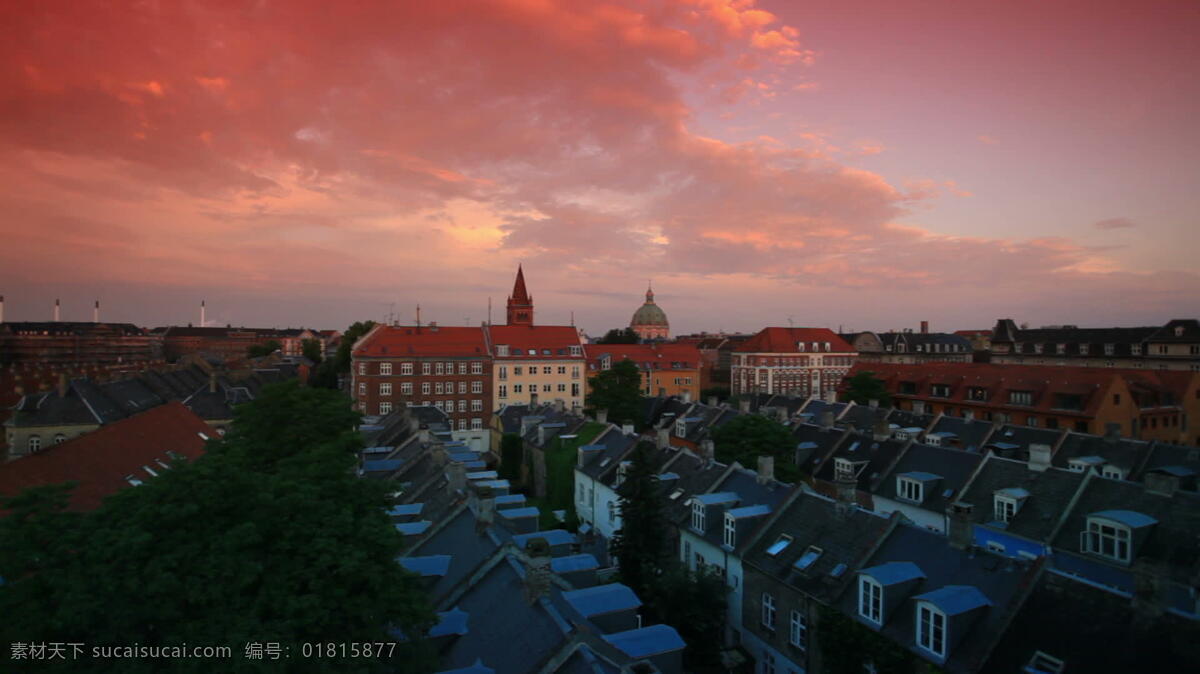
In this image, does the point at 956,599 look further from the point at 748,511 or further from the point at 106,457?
the point at 106,457

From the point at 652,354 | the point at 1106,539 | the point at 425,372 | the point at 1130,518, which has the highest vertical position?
the point at 652,354

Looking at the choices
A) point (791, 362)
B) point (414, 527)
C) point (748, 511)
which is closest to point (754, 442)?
point (748, 511)

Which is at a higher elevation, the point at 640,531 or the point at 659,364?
the point at 659,364

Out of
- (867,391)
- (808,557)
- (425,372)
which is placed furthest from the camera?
(425,372)

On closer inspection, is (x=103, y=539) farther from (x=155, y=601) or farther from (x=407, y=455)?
(x=407, y=455)

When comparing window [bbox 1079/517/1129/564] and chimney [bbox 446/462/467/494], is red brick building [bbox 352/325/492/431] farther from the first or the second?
window [bbox 1079/517/1129/564]

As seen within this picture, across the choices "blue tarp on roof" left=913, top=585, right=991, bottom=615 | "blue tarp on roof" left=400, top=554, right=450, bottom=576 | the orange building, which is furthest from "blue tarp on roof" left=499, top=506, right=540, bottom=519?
the orange building
